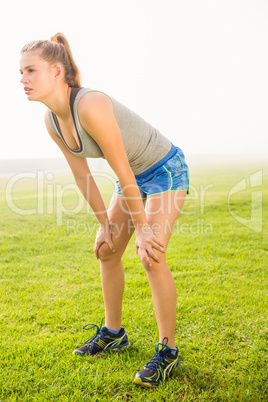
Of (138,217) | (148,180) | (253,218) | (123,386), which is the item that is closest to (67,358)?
(123,386)

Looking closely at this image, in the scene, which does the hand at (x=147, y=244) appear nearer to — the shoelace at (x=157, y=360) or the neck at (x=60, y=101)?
the shoelace at (x=157, y=360)

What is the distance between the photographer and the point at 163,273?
1.91 metres

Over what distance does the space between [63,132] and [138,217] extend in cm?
62

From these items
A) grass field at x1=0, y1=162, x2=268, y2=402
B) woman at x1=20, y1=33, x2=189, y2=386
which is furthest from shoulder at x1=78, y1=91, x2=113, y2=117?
grass field at x1=0, y1=162, x2=268, y2=402

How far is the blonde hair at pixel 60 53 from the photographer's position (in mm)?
1780

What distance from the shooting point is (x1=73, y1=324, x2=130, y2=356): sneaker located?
2.18m

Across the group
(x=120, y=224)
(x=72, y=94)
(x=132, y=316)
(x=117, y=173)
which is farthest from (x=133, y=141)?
(x=132, y=316)

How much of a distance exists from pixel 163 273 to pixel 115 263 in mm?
383

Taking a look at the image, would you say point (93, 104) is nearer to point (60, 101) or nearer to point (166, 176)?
point (60, 101)

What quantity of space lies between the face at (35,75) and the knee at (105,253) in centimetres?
90

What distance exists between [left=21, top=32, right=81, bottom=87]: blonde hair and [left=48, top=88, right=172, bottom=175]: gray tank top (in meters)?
0.11

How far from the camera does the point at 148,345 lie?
229 centimetres

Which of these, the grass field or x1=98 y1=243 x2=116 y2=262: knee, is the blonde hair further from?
the grass field

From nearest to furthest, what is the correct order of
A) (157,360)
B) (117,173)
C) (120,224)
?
(117,173)
(157,360)
(120,224)
